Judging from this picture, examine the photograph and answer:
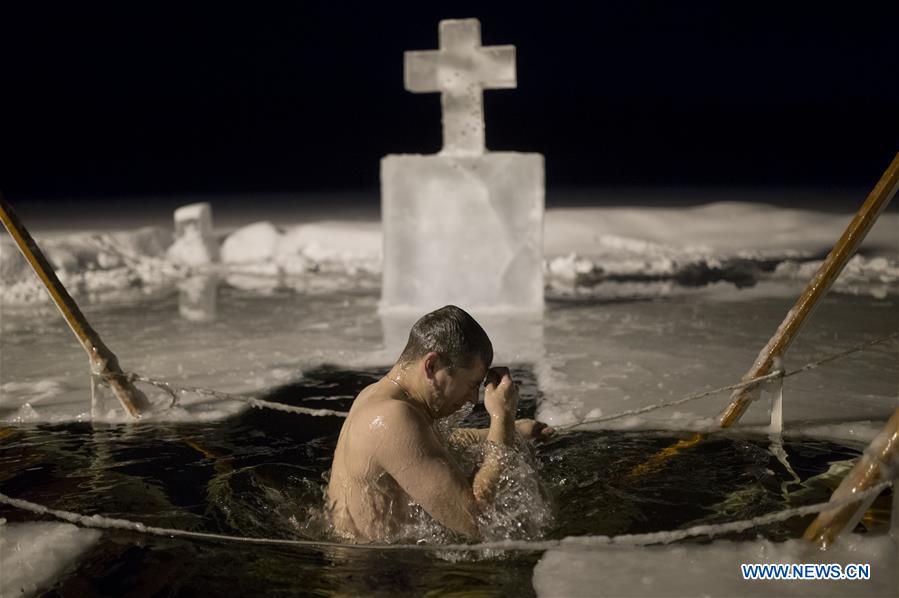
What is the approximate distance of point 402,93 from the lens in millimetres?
33719

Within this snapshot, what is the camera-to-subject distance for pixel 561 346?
263 inches

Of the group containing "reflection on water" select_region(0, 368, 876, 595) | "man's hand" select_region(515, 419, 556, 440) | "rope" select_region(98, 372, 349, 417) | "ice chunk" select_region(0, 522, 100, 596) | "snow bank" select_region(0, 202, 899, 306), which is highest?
"man's hand" select_region(515, 419, 556, 440)

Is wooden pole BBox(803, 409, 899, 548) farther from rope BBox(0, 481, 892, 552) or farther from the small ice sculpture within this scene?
the small ice sculpture

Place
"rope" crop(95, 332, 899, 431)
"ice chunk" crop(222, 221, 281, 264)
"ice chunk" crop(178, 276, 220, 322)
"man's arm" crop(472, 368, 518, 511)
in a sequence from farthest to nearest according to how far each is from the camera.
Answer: "ice chunk" crop(222, 221, 281, 264), "ice chunk" crop(178, 276, 220, 322), "rope" crop(95, 332, 899, 431), "man's arm" crop(472, 368, 518, 511)

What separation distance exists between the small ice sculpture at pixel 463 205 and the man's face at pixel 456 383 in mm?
4041

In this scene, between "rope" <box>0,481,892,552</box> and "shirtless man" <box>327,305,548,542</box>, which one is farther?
"shirtless man" <box>327,305,548,542</box>

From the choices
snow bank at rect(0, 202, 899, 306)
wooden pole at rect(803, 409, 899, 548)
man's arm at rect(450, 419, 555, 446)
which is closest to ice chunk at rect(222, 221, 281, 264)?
snow bank at rect(0, 202, 899, 306)

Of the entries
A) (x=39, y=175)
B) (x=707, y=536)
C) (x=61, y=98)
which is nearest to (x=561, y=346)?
(x=707, y=536)

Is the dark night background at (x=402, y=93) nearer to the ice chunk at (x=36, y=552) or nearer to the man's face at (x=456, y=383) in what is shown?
the ice chunk at (x=36, y=552)

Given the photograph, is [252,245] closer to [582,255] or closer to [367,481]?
[582,255]

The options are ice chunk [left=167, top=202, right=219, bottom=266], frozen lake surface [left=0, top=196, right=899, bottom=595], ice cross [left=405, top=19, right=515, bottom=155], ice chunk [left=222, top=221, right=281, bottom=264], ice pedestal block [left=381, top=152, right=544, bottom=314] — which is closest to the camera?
frozen lake surface [left=0, top=196, right=899, bottom=595]

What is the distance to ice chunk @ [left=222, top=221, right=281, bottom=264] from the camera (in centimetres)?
→ 1123

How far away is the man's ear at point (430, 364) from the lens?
340 centimetres

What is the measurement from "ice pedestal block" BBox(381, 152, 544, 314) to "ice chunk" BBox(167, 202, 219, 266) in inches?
156
